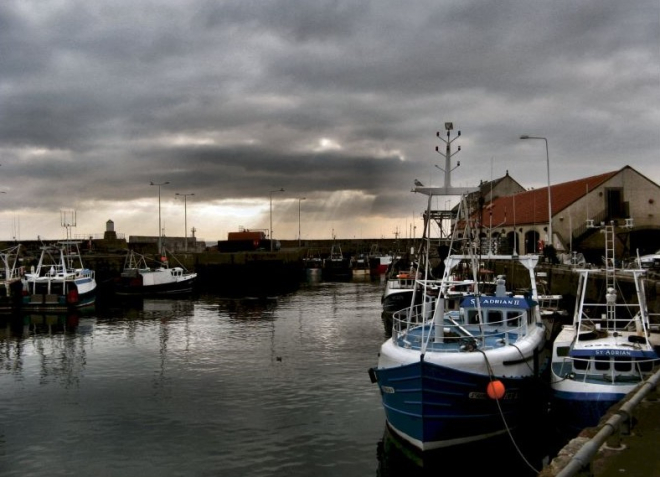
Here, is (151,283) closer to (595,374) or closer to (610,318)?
(610,318)

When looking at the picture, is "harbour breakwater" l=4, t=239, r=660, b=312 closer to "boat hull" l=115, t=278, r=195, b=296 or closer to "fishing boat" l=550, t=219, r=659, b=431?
"boat hull" l=115, t=278, r=195, b=296

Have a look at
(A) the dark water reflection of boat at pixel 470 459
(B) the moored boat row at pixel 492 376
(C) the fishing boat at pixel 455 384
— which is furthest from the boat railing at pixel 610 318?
(A) the dark water reflection of boat at pixel 470 459

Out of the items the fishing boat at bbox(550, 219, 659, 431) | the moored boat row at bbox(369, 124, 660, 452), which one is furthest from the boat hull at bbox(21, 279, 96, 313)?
the fishing boat at bbox(550, 219, 659, 431)

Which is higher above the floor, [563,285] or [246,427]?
[563,285]

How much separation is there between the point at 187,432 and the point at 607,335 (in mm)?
13488

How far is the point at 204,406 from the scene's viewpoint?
20562 millimetres

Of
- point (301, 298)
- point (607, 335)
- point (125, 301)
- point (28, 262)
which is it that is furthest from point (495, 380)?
point (28, 262)

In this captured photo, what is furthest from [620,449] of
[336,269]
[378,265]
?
[336,269]

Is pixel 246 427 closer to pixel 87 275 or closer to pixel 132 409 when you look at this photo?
pixel 132 409

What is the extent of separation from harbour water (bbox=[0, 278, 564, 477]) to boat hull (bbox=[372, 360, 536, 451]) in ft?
1.90

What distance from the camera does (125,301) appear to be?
61.2 metres

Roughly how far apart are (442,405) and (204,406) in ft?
30.8

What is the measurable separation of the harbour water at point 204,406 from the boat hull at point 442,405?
58 cm

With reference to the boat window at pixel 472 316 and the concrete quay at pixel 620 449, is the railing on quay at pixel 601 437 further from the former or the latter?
the boat window at pixel 472 316
